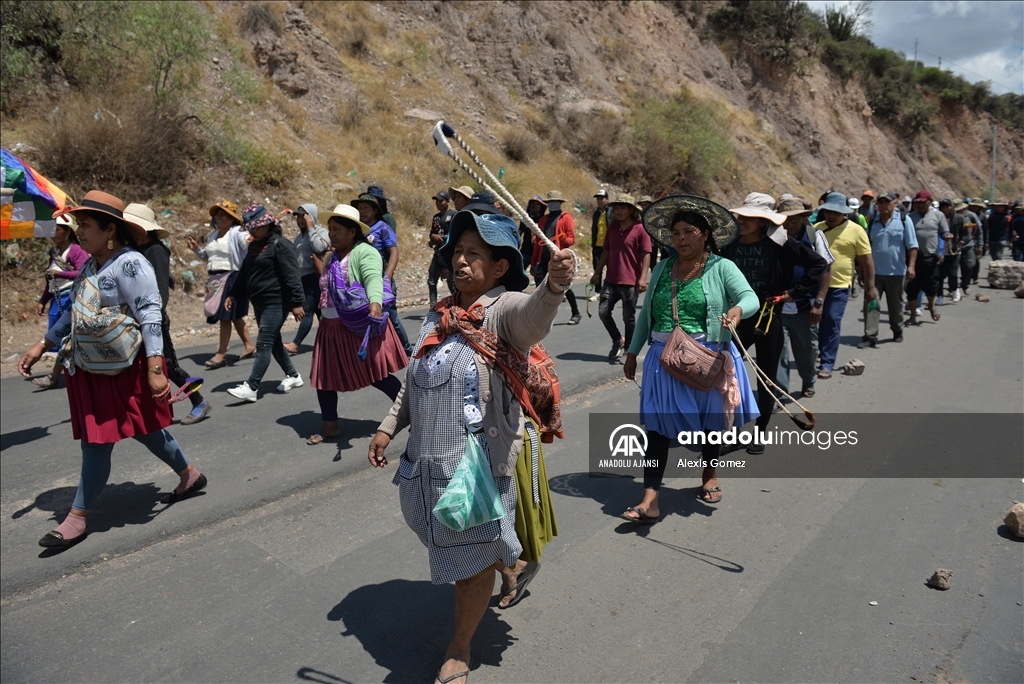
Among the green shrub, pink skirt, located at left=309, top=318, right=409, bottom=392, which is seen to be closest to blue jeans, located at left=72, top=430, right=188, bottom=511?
pink skirt, located at left=309, top=318, right=409, bottom=392

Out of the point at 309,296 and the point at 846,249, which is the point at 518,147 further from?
the point at 846,249

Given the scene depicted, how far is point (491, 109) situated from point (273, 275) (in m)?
19.7

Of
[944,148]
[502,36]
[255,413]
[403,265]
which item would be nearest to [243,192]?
[403,265]

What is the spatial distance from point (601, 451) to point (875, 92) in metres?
48.5

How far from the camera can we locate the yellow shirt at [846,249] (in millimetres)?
7785

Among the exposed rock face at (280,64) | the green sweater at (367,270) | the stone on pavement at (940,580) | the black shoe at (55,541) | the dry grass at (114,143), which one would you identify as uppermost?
the exposed rock face at (280,64)

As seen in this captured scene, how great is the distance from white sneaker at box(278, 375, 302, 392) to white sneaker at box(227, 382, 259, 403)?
0.41 m

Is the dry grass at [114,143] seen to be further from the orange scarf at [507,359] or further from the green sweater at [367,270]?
the orange scarf at [507,359]

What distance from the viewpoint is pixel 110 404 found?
4.31 m

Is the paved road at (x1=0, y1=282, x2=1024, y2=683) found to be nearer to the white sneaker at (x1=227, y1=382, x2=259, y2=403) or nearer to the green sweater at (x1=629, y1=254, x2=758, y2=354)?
the white sneaker at (x1=227, y1=382, x2=259, y2=403)

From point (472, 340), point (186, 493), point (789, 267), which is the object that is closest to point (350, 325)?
point (186, 493)

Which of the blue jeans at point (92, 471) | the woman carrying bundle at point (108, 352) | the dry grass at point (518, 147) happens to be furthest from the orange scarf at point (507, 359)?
the dry grass at point (518, 147)

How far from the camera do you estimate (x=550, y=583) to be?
3.77 m

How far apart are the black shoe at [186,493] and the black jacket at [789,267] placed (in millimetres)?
4175
